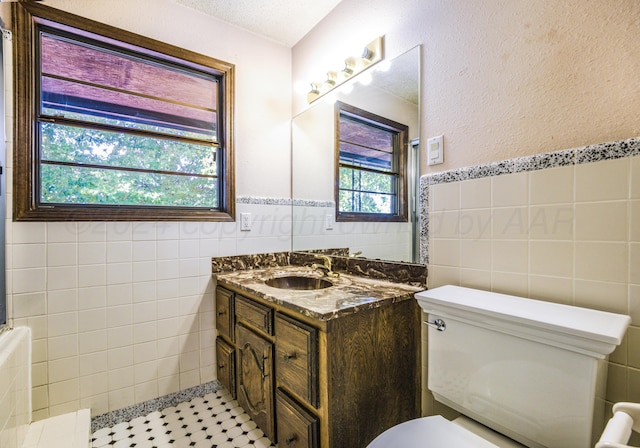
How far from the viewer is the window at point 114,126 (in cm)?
138

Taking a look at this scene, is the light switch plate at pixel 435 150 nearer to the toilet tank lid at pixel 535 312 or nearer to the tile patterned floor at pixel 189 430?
the toilet tank lid at pixel 535 312

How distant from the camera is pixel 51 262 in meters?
1.40

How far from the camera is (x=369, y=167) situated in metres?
1.68

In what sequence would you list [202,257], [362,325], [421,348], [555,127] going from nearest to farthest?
[555,127]
[362,325]
[421,348]
[202,257]

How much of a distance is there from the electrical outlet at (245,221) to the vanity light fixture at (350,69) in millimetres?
880

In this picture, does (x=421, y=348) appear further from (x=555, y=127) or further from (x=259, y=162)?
(x=259, y=162)

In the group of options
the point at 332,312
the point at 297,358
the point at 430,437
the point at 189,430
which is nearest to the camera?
the point at 430,437

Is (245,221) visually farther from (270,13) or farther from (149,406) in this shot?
(270,13)

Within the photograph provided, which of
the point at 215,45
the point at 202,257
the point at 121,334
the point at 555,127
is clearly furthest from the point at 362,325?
the point at 215,45

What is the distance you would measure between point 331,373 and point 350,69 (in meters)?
1.54

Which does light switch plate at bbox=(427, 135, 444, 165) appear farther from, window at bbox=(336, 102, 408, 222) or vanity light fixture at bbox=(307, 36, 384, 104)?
vanity light fixture at bbox=(307, 36, 384, 104)

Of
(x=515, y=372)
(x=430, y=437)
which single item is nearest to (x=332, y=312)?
(x=430, y=437)

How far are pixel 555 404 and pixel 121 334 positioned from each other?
1864mm

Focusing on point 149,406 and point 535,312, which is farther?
point 149,406
